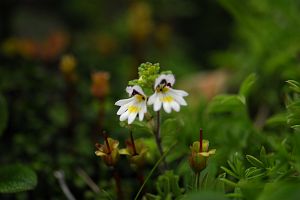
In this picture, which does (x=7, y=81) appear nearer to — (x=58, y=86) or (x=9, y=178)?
(x=58, y=86)

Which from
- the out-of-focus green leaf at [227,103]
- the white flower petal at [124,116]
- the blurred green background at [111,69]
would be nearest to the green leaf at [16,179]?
the blurred green background at [111,69]

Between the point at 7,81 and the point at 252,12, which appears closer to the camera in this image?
the point at 7,81

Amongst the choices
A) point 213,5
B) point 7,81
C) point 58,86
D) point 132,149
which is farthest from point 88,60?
point 132,149

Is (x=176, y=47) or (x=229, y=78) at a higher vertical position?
(x=176, y=47)

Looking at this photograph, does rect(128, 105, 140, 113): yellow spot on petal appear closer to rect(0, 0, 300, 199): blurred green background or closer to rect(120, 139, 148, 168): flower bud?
rect(120, 139, 148, 168): flower bud

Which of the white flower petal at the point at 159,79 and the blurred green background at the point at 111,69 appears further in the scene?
the blurred green background at the point at 111,69

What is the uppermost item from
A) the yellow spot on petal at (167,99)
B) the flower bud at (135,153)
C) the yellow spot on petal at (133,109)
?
the yellow spot on petal at (167,99)

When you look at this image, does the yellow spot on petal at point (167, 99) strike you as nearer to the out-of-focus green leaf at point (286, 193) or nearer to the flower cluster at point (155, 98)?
the flower cluster at point (155, 98)
